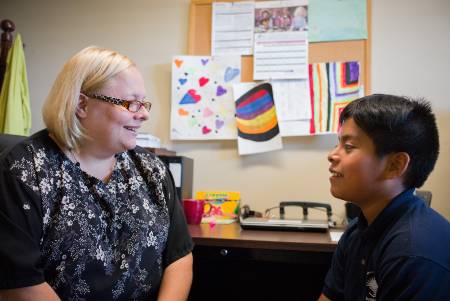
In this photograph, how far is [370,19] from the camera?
5.89ft

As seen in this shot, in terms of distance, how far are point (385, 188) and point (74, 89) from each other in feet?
2.70

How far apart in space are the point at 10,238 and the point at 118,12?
1.54 m

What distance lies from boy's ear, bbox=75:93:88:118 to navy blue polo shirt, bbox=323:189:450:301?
79cm

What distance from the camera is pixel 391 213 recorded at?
2.90 ft

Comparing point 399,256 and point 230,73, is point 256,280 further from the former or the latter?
point 230,73

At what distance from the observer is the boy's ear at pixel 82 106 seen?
105cm

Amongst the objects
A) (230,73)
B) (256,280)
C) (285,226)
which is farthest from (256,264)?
(230,73)

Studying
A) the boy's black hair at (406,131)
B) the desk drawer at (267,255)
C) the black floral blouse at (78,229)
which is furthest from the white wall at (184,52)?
the boy's black hair at (406,131)

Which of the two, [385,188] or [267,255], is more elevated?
[385,188]

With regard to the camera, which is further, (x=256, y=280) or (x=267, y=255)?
(x=256, y=280)

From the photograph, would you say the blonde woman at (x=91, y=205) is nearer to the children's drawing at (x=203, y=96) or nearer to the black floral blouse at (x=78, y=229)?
the black floral blouse at (x=78, y=229)

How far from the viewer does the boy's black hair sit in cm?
90

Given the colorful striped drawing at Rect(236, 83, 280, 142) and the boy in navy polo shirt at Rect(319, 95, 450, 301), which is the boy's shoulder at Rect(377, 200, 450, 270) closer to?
the boy in navy polo shirt at Rect(319, 95, 450, 301)

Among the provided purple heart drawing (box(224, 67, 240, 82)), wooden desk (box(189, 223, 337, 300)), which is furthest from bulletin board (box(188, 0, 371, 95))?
wooden desk (box(189, 223, 337, 300))
